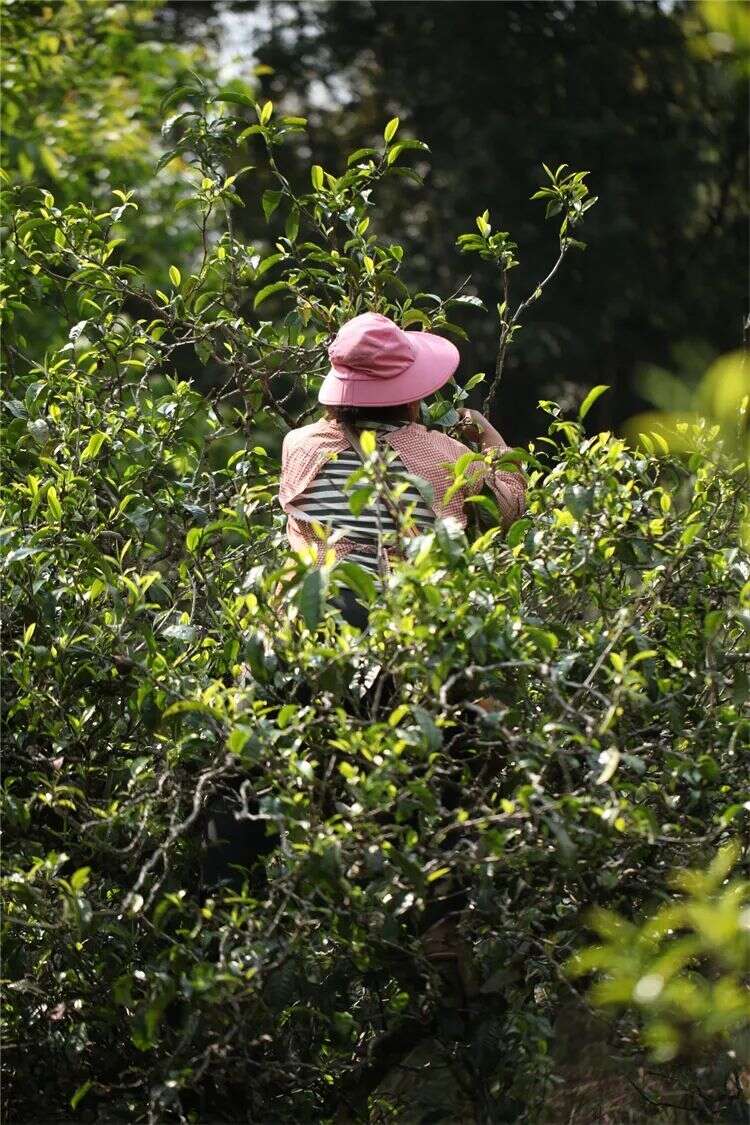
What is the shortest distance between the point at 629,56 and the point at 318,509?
12668 mm

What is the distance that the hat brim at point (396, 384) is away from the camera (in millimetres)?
3303

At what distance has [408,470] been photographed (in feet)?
10.3

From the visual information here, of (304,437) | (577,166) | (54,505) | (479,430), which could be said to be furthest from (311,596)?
(577,166)

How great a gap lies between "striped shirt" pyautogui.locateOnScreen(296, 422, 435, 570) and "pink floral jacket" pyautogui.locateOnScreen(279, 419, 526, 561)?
0.02 meters

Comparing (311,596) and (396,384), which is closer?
(311,596)

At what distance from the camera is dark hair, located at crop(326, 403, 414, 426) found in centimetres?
333

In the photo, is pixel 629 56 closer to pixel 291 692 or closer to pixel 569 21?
pixel 569 21

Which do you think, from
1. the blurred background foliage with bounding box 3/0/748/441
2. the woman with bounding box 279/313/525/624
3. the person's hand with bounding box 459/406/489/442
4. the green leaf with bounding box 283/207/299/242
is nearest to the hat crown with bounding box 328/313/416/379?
the woman with bounding box 279/313/525/624

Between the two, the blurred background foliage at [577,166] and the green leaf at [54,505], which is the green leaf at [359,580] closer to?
the green leaf at [54,505]

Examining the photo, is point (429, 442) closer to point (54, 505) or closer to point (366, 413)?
point (366, 413)

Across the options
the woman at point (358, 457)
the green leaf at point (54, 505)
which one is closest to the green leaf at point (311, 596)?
the woman at point (358, 457)

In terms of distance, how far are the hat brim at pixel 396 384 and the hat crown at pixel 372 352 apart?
0.04ft

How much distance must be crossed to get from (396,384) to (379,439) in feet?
0.50

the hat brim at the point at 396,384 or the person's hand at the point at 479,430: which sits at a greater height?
the hat brim at the point at 396,384
